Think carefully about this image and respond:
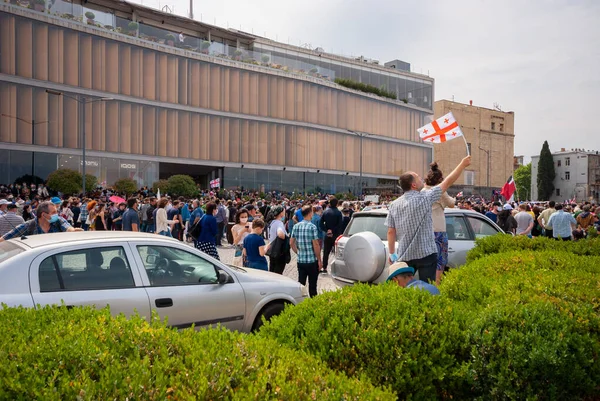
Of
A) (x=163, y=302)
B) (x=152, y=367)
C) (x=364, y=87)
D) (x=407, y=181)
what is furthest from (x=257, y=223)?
(x=364, y=87)

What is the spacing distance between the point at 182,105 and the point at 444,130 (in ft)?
149

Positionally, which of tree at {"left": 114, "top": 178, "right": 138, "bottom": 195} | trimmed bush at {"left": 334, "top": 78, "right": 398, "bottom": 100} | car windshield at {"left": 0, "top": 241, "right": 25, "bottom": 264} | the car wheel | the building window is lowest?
the car wheel

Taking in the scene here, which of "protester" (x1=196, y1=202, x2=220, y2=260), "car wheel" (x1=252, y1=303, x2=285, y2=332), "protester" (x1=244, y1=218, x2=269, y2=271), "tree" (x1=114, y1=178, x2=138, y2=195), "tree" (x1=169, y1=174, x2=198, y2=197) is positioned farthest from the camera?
"tree" (x1=114, y1=178, x2=138, y2=195)

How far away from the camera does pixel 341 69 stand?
2633 inches

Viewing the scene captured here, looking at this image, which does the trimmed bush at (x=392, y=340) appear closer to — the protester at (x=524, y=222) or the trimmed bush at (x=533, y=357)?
the trimmed bush at (x=533, y=357)

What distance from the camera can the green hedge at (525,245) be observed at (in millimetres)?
6496

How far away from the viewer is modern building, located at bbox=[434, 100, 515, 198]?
83062 millimetres

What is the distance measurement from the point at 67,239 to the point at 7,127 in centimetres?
4140

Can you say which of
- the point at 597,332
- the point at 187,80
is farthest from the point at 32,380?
the point at 187,80

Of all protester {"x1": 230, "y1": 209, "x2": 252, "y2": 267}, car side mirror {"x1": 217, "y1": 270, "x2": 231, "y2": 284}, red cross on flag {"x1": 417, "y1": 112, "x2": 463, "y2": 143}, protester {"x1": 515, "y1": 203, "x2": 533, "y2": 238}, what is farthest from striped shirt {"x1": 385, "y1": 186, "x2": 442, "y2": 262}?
protester {"x1": 515, "y1": 203, "x2": 533, "y2": 238}

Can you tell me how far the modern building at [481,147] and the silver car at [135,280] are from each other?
78789 mm

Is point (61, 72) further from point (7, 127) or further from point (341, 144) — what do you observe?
point (341, 144)

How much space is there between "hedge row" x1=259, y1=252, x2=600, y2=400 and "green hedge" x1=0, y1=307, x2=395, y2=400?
418 mm

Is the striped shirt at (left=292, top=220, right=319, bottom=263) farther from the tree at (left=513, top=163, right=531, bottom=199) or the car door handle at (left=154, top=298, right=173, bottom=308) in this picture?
the tree at (left=513, top=163, right=531, bottom=199)
